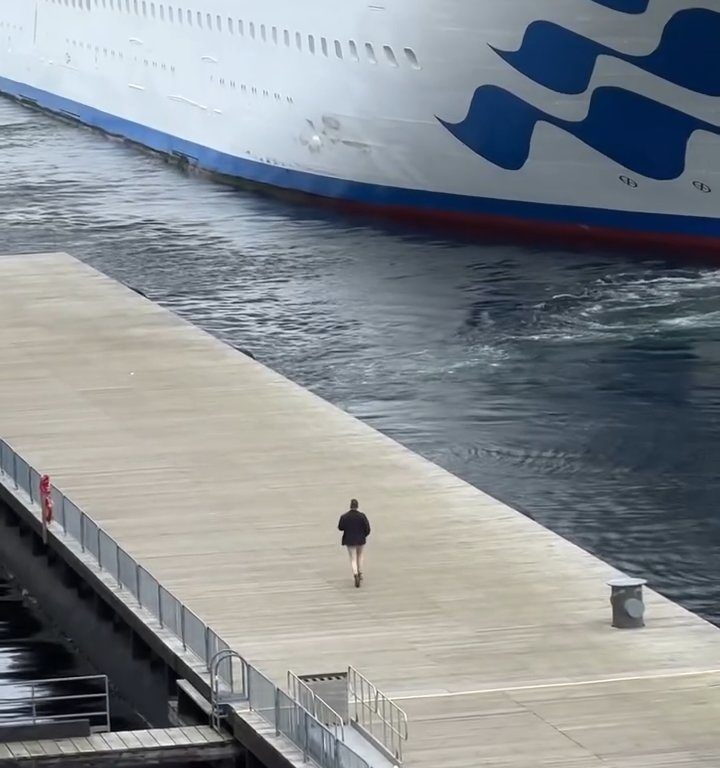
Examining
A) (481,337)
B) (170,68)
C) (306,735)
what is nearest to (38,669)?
(306,735)

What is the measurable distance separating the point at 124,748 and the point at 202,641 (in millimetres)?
2539

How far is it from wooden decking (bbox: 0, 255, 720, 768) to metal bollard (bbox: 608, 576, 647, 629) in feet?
0.80

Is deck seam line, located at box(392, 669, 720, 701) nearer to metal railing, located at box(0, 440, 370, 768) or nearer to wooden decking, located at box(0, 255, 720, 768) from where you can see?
wooden decking, located at box(0, 255, 720, 768)

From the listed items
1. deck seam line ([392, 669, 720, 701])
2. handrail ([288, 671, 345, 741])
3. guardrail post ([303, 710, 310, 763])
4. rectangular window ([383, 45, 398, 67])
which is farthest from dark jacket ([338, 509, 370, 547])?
rectangular window ([383, 45, 398, 67])

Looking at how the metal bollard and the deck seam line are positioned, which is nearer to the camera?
the deck seam line

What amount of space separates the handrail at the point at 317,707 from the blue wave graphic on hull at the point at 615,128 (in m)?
35.3

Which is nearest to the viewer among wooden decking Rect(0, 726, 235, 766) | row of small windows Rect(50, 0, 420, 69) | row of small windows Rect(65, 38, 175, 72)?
wooden decking Rect(0, 726, 235, 766)

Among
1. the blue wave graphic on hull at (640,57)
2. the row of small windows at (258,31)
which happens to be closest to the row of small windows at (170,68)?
the row of small windows at (258,31)

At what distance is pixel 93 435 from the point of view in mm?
38969

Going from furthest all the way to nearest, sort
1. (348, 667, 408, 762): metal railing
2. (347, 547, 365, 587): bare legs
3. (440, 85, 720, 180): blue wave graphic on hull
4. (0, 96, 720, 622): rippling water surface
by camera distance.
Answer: (440, 85, 720, 180): blue wave graphic on hull < (0, 96, 720, 622): rippling water surface < (347, 547, 365, 587): bare legs < (348, 667, 408, 762): metal railing

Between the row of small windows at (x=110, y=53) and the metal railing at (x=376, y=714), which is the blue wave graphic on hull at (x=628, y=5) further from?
the metal railing at (x=376, y=714)

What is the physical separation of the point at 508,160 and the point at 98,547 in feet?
106

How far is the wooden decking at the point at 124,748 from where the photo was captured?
82.6 ft

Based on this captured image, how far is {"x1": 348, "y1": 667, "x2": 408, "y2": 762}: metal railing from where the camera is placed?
79.7 ft
